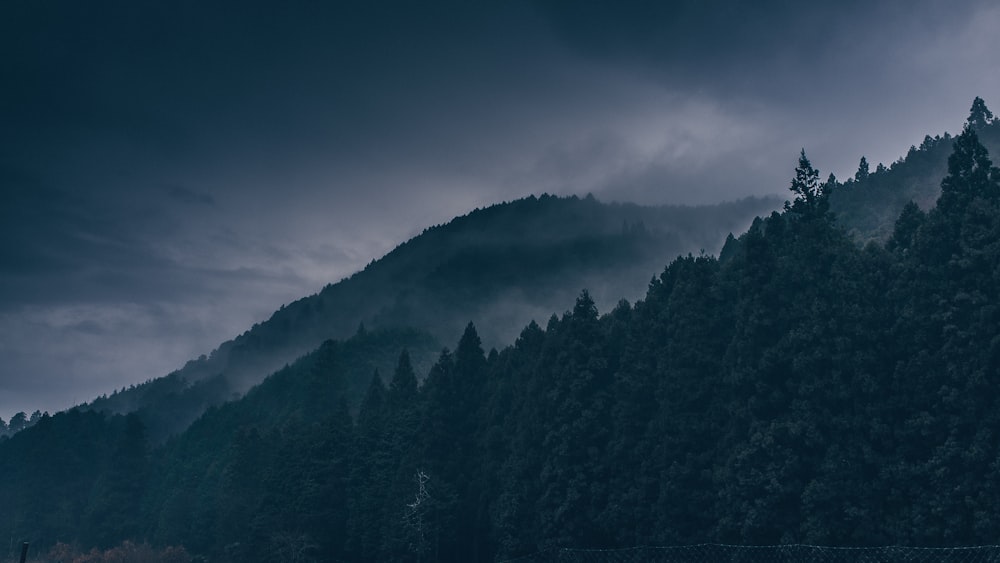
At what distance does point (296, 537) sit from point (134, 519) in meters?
43.2

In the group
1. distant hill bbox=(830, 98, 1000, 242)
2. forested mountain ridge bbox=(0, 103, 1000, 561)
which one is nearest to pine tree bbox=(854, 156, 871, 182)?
distant hill bbox=(830, 98, 1000, 242)

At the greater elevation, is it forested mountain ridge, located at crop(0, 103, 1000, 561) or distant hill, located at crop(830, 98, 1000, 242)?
distant hill, located at crop(830, 98, 1000, 242)

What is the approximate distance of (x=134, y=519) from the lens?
80.9 metres

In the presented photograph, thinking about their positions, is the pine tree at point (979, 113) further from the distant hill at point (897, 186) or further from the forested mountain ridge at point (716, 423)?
the forested mountain ridge at point (716, 423)

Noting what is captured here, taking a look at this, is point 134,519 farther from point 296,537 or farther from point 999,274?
point 999,274

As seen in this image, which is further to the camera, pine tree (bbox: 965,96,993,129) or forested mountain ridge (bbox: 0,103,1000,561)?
pine tree (bbox: 965,96,993,129)

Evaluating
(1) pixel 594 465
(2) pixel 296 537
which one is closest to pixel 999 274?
(1) pixel 594 465

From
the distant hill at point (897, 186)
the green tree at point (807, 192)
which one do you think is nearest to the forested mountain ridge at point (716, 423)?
the green tree at point (807, 192)

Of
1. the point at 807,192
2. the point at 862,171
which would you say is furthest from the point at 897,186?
the point at 807,192

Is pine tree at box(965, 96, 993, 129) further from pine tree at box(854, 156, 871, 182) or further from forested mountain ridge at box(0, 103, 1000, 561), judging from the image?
forested mountain ridge at box(0, 103, 1000, 561)

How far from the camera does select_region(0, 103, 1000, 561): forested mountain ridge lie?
2622 cm

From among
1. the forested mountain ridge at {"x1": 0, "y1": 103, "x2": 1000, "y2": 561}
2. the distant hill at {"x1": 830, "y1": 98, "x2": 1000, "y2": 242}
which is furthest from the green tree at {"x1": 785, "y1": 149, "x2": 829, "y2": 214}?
the distant hill at {"x1": 830, "y1": 98, "x2": 1000, "y2": 242}

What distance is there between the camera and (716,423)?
1320 inches

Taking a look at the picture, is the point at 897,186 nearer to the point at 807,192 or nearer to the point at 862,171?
the point at 862,171
